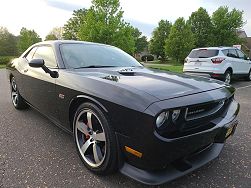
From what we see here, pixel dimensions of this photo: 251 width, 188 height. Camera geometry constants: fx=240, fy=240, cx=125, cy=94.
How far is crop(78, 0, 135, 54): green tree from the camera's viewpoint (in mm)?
24281

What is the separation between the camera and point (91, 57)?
335 centimetres

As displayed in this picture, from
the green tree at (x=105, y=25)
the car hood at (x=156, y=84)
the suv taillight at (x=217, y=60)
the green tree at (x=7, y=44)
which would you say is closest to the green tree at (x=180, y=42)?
the green tree at (x=105, y=25)

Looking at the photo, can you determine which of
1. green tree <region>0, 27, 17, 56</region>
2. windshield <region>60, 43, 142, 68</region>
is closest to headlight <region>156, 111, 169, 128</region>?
windshield <region>60, 43, 142, 68</region>

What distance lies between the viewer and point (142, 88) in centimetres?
212

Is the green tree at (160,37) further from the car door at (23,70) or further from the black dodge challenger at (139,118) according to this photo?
the black dodge challenger at (139,118)

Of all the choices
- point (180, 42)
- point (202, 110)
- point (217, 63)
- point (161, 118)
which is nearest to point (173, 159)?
point (161, 118)

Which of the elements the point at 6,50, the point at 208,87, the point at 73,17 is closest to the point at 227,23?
the point at 73,17

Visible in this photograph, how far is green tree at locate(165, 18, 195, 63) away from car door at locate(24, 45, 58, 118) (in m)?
35.3

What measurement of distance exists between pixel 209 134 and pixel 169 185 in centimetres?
62

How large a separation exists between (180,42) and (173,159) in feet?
122

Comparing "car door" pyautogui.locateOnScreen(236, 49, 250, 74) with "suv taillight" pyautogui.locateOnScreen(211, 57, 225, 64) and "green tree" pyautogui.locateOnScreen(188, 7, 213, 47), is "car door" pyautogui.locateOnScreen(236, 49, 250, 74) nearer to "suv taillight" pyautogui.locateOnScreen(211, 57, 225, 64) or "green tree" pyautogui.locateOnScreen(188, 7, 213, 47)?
"suv taillight" pyautogui.locateOnScreen(211, 57, 225, 64)

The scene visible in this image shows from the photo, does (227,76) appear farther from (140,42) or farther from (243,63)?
(140,42)

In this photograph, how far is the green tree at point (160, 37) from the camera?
51375mm

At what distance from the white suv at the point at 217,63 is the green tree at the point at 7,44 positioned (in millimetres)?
58299
